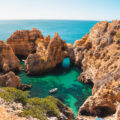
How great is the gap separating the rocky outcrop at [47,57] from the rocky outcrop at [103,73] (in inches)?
229

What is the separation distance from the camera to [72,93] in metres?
29.3

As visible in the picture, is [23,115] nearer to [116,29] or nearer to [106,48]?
[106,48]

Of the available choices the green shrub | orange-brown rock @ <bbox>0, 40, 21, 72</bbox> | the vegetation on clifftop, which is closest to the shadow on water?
orange-brown rock @ <bbox>0, 40, 21, 72</bbox>

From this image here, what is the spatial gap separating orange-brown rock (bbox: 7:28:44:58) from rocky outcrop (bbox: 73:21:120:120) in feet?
58.4

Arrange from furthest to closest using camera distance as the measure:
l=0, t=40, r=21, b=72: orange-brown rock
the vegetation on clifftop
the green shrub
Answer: l=0, t=40, r=21, b=72: orange-brown rock < the green shrub < the vegetation on clifftop

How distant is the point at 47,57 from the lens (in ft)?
132

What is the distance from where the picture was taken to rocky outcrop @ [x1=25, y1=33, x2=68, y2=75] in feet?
126

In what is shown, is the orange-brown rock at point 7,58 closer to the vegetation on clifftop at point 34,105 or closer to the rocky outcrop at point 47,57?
the rocky outcrop at point 47,57

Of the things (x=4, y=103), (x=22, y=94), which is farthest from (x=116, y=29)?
(x=4, y=103)

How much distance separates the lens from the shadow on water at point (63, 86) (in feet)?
88.7

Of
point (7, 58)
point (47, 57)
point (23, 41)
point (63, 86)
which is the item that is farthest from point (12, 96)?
point (23, 41)

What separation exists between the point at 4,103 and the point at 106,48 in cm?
2445

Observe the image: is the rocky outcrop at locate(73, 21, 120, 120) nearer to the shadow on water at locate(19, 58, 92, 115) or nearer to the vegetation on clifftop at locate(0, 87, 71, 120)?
the shadow on water at locate(19, 58, 92, 115)

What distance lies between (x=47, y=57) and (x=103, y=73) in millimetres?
20057
